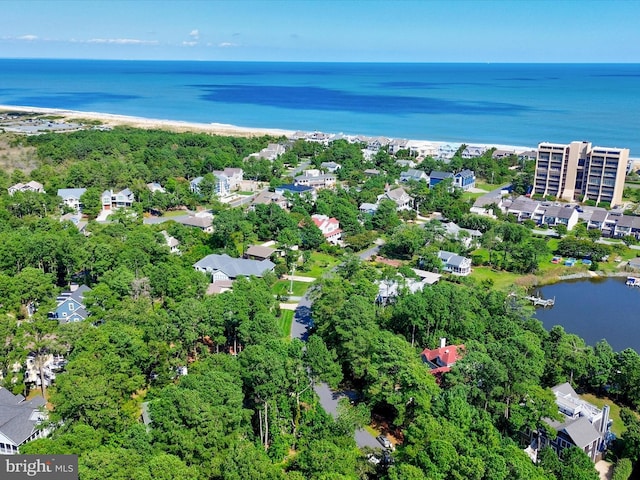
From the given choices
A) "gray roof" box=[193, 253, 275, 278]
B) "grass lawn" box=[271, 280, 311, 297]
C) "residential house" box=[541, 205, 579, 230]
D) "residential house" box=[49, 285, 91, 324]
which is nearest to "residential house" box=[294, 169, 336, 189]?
"residential house" box=[541, 205, 579, 230]

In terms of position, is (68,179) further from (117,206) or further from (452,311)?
(452,311)

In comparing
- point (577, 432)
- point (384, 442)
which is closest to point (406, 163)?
point (384, 442)

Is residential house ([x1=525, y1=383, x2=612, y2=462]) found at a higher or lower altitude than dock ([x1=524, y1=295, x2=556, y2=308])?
higher

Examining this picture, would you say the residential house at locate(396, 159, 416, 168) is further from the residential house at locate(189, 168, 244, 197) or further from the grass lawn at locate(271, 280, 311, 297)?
the grass lawn at locate(271, 280, 311, 297)

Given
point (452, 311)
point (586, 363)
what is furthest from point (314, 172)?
point (586, 363)

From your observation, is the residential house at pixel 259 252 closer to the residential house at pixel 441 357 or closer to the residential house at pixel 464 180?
the residential house at pixel 441 357
